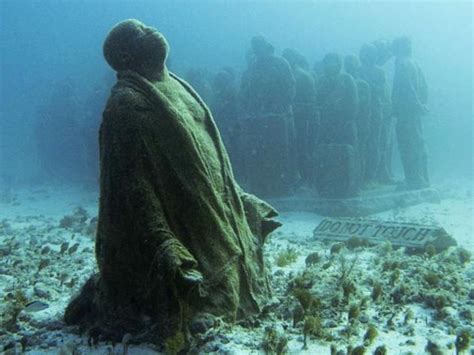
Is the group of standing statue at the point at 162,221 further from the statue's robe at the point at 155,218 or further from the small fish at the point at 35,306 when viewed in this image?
the small fish at the point at 35,306

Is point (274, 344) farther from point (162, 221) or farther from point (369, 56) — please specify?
point (369, 56)

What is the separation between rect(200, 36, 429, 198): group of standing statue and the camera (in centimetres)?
1405

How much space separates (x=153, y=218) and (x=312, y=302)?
74.3 inches

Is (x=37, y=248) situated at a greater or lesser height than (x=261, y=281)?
lesser

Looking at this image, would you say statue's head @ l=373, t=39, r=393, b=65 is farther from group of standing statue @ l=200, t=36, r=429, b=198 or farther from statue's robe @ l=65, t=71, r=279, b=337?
statue's robe @ l=65, t=71, r=279, b=337

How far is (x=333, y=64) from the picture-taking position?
14625 millimetres

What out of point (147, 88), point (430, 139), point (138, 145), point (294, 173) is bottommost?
point (430, 139)

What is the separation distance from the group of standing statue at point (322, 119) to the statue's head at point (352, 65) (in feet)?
0.11

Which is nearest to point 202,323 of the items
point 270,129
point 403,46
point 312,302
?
point 312,302

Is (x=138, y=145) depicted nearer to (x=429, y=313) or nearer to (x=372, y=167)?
(x=429, y=313)

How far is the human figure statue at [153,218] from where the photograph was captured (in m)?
3.72

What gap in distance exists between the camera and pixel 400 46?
15.7 meters

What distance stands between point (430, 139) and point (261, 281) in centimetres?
4197

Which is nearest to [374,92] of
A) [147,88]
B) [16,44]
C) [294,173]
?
[294,173]
